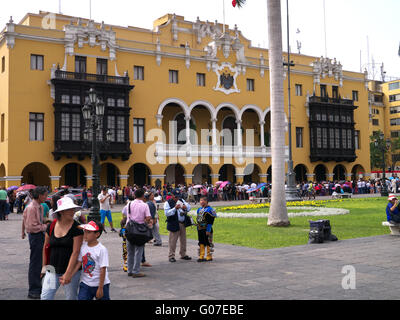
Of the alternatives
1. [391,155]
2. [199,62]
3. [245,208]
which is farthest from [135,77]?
[391,155]

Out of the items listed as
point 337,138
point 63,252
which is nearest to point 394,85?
point 337,138

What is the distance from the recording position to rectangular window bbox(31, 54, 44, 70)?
3244 centimetres

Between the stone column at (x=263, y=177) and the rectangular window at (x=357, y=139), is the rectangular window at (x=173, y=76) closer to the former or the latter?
the stone column at (x=263, y=177)

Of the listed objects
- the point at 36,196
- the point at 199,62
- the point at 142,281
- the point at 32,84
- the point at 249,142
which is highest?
the point at 199,62

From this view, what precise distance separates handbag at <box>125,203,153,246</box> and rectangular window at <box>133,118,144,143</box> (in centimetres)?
2806

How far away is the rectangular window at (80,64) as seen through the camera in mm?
33844

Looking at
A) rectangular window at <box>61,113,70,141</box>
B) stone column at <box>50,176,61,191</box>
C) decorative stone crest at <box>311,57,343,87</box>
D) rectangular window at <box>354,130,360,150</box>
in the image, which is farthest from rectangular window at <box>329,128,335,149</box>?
stone column at <box>50,176,61,191</box>

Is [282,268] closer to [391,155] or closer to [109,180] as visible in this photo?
[109,180]

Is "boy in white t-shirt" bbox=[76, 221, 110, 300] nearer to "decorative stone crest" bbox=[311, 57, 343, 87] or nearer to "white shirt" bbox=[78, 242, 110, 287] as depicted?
"white shirt" bbox=[78, 242, 110, 287]

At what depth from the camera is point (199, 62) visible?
4003cm

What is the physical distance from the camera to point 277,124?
52.7 feet
